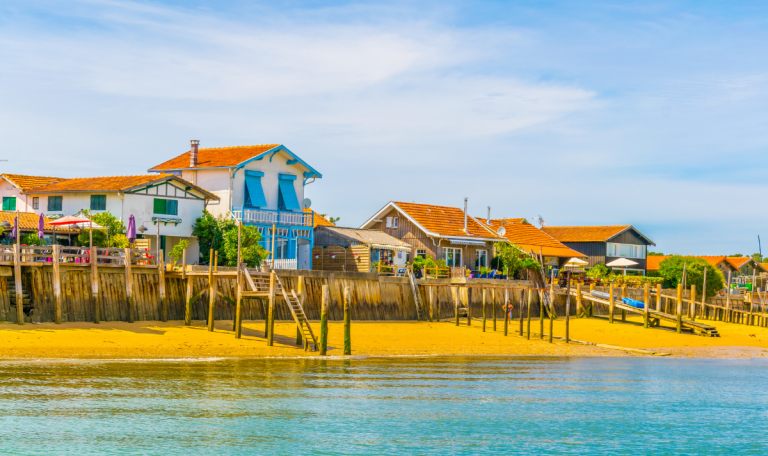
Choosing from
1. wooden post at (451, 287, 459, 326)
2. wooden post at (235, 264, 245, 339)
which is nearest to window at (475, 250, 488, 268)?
wooden post at (451, 287, 459, 326)

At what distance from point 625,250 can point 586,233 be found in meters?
4.01

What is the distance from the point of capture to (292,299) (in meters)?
34.9

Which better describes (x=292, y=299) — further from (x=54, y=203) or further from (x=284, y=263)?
(x=54, y=203)

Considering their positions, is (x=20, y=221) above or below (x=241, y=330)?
above

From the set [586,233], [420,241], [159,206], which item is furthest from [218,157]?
[586,233]

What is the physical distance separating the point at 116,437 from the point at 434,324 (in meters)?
26.6

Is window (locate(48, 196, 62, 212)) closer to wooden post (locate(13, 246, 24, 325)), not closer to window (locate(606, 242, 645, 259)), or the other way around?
wooden post (locate(13, 246, 24, 325))

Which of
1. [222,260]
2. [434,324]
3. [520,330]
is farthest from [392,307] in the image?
[222,260]

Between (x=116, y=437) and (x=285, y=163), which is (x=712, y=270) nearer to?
(x=285, y=163)

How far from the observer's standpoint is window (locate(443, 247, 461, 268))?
2309 inches

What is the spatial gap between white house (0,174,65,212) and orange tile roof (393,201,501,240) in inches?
920

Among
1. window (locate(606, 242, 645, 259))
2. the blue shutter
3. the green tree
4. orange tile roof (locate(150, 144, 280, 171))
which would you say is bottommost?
the green tree

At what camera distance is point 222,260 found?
46750 mm

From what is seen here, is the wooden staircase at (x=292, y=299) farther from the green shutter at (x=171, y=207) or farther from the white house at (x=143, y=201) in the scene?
the green shutter at (x=171, y=207)
